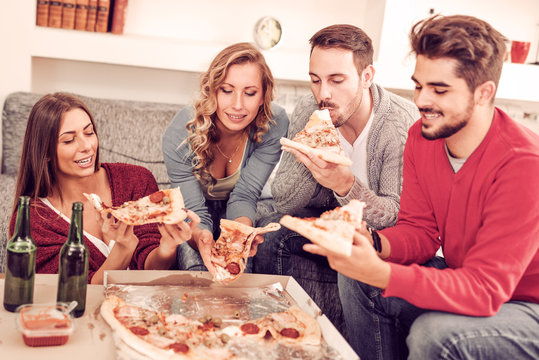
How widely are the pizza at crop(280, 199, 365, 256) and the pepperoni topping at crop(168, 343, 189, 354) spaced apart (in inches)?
17.0

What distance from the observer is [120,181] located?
243 cm

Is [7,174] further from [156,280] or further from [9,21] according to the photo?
[156,280]

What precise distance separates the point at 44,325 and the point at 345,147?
156 centimetres

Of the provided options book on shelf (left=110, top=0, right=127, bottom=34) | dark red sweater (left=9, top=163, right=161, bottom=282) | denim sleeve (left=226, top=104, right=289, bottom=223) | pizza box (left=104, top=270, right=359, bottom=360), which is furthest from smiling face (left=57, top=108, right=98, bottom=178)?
book on shelf (left=110, top=0, right=127, bottom=34)

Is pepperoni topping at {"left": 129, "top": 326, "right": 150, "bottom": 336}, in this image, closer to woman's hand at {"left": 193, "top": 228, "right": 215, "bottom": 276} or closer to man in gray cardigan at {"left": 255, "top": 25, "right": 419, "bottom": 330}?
woman's hand at {"left": 193, "top": 228, "right": 215, "bottom": 276}

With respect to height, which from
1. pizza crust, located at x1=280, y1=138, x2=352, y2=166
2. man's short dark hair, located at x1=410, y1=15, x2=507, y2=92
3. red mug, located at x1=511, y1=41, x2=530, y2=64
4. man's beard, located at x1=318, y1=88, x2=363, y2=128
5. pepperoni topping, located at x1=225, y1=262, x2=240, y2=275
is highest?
red mug, located at x1=511, y1=41, x2=530, y2=64

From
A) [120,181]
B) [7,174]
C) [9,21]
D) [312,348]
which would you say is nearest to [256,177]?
[120,181]

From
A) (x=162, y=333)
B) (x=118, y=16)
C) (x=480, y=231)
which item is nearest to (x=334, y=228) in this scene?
(x=480, y=231)

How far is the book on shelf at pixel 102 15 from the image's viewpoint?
3.50 metres

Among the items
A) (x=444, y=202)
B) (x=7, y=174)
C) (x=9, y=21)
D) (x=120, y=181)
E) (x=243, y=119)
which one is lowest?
(x=7, y=174)

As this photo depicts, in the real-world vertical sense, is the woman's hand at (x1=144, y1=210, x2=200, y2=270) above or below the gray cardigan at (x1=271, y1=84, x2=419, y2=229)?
below

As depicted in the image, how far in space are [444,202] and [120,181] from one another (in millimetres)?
1331

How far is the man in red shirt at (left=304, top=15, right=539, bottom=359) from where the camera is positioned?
157 cm

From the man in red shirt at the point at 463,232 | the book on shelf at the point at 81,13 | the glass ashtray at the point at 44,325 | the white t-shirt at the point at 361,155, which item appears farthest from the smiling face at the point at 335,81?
the book on shelf at the point at 81,13
